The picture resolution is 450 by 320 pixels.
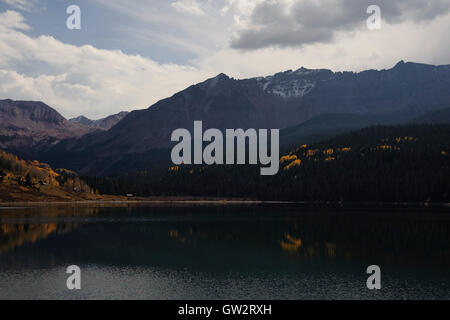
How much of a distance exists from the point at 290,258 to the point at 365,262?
13.5 meters

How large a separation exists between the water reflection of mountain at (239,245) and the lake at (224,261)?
198mm

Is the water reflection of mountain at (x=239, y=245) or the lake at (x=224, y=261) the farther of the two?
the water reflection of mountain at (x=239, y=245)

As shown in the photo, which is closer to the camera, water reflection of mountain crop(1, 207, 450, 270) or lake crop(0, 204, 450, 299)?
lake crop(0, 204, 450, 299)

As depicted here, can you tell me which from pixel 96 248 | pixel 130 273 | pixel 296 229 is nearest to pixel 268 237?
pixel 296 229

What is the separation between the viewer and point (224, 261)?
81.2 metres

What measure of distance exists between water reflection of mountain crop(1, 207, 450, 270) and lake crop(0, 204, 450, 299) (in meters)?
0.20

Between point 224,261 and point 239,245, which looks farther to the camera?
point 239,245

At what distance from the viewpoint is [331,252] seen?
90.3 m

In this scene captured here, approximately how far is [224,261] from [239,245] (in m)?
20.8

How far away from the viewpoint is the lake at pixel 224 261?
5909cm

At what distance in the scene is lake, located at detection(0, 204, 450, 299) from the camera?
5909 centimetres
